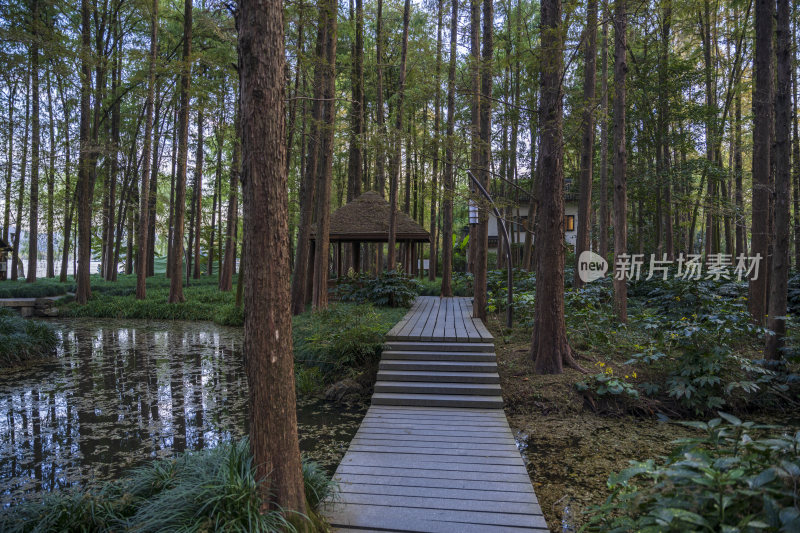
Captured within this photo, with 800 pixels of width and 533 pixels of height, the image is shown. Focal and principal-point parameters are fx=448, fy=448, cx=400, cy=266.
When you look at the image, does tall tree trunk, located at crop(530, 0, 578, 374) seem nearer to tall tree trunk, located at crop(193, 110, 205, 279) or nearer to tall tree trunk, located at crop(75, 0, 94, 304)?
tall tree trunk, located at crop(193, 110, 205, 279)

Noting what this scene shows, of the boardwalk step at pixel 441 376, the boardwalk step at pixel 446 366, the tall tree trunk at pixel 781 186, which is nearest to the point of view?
the tall tree trunk at pixel 781 186

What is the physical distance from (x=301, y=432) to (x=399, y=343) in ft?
8.09

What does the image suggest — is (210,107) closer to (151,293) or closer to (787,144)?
(151,293)

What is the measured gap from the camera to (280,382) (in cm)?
269

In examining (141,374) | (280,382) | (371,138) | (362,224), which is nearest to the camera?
(280,382)

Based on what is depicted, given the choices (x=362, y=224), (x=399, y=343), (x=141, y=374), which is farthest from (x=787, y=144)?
(x=362, y=224)

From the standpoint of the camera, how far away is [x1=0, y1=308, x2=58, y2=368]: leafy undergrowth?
27.9ft

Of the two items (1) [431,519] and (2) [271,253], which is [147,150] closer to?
(2) [271,253]

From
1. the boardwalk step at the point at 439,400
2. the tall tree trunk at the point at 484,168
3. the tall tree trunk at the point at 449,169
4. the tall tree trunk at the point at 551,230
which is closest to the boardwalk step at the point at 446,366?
the boardwalk step at the point at 439,400

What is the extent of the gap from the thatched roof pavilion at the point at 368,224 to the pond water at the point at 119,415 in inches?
287

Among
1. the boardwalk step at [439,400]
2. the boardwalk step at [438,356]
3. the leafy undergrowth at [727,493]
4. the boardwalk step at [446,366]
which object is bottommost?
the boardwalk step at [439,400]

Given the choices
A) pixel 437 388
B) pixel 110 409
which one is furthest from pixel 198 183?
pixel 437 388

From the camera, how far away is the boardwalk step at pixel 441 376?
6457 millimetres

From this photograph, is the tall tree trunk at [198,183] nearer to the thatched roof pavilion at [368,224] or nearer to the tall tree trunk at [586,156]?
the thatched roof pavilion at [368,224]
